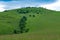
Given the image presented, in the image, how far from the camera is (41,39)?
33969 millimetres

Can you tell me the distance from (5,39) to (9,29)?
51.9 m

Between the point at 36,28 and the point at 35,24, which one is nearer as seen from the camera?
the point at 36,28

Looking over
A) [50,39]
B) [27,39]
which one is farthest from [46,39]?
[27,39]

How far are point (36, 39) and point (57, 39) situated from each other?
3.46 meters

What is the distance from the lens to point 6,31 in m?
84.4

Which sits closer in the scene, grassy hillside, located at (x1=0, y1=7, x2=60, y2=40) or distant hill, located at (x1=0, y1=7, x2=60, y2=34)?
grassy hillside, located at (x1=0, y1=7, x2=60, y2=40)

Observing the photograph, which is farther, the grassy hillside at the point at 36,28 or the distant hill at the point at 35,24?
the distant hill at the point at 35,24

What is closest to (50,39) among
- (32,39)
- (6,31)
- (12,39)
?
(32,39)

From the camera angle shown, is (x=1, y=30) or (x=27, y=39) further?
(x=1, y=30)

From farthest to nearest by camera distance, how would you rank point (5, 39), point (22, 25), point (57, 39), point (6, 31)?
point (22, 25) → point (6, 31) → point (5, 39) → point (57, 39)

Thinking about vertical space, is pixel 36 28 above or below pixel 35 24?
above

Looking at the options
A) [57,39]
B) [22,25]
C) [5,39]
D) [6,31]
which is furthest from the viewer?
[22,25]

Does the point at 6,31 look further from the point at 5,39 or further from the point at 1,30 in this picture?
the point at 5,39

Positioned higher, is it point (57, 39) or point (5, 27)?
point (57, 39)
